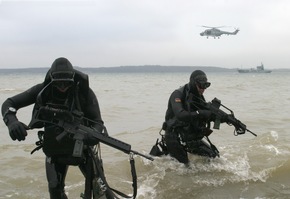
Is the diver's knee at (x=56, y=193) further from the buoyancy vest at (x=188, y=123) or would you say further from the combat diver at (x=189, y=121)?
the buoyancy vest at (x=188, y=123)

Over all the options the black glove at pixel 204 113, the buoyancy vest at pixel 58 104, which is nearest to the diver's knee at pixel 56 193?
the buoyancy vest at pixel 58 104

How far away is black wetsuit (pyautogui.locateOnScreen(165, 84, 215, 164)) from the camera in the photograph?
21.4 ft

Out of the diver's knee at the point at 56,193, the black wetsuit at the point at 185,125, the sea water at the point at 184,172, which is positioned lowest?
the sea water at the point at 184,172

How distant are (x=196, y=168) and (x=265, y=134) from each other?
459 cm

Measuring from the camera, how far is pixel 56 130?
4.19 m

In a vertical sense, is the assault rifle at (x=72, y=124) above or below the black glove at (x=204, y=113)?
above

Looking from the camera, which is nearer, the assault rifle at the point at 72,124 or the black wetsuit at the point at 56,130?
the assault rifle at the point at 72,124

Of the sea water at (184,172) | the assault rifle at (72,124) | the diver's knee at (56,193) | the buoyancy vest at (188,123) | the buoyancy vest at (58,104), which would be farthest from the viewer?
the buoyancy vest at (188,123)

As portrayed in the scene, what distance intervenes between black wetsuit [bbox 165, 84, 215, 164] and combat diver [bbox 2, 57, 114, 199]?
7.72 ft

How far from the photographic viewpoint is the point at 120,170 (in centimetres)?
798

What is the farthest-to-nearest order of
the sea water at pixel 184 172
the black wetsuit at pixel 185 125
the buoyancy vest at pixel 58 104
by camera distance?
the black wetsuit at pixel 185 125 < the sea water at pixel 184 172 < the buoyancy vest at pixel 58 104

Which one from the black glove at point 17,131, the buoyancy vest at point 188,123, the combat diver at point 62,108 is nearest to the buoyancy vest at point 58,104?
the combat diver at point 62,108

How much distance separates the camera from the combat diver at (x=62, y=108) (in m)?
4.06

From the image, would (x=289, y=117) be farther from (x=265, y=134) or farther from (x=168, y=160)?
(x=168, y=160)
